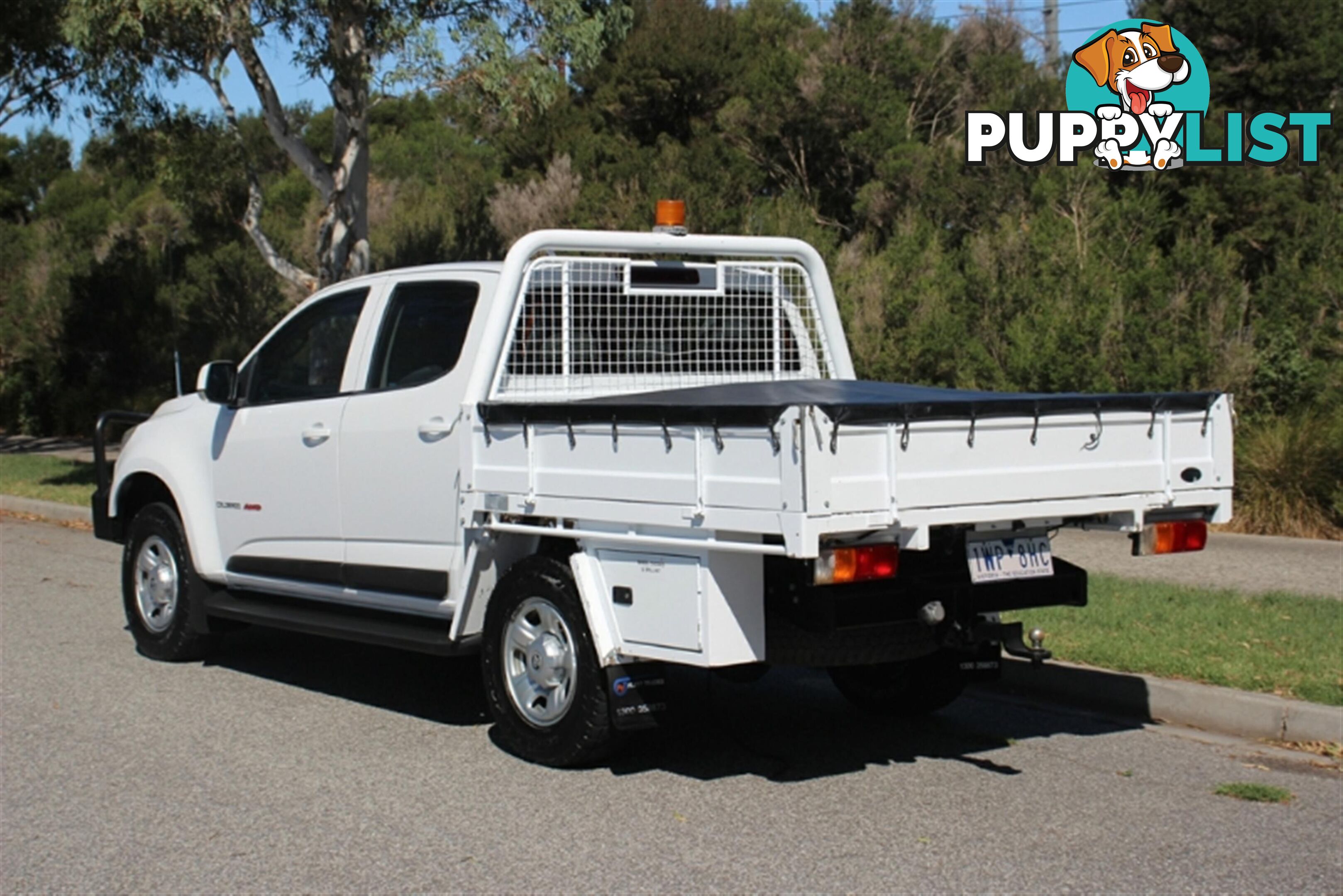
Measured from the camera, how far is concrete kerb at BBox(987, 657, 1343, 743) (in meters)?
6.95

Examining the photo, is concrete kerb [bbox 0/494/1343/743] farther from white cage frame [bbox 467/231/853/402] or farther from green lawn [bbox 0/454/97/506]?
green lawn [bbox 0/454/97/506]

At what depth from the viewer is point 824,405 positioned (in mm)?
5289

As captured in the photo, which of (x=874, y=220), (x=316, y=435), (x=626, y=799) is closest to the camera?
(x=626, y=799)

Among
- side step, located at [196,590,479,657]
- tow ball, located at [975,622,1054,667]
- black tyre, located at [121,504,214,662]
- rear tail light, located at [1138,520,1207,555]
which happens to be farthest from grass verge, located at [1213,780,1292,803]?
black tyre, located at [121,504,214,662]

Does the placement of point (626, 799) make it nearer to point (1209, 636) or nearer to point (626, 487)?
point (626, 487)

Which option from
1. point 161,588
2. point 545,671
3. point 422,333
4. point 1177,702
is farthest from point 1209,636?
point 161,588

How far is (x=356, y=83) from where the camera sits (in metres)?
16.9

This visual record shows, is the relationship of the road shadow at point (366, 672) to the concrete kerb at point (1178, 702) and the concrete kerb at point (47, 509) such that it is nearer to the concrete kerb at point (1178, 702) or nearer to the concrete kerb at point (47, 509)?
the concrete kerb at point (1178, 702)

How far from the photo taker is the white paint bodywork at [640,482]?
17.9 feet

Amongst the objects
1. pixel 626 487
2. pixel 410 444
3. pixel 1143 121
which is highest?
pixel 1143 121

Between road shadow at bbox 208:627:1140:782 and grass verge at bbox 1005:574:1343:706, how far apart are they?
21.5 inches

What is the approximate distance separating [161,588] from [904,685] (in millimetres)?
4394

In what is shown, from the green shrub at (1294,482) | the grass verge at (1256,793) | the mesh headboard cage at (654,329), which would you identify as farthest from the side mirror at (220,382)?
the green shrub at (1294,482)

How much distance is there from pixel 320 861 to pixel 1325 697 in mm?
4734
